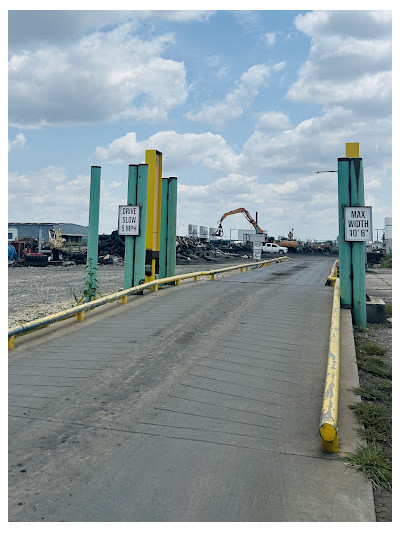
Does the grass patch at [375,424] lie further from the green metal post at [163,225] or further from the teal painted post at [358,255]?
Result: the green metal post at [163,225]

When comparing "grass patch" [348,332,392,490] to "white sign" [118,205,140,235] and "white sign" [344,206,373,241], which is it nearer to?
"white sign" [344,206,373,241]

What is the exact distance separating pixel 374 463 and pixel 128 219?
8.68 metres

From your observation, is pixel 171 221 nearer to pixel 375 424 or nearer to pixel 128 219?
pixel 128 219

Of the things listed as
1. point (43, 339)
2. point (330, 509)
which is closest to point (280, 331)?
point (43, 339)

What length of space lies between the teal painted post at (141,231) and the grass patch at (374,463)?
26.9 ft

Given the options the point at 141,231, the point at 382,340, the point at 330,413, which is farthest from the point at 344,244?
the point at 330,413

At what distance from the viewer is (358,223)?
30.7ft

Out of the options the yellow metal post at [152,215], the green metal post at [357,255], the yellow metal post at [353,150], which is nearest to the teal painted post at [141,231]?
the yellow metal post at [152,215]

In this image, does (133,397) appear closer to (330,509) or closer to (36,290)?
(330,509)

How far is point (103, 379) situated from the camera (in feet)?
16.8

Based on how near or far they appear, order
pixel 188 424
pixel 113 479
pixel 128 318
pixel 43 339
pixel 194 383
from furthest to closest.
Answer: pixel 128 318 < pixel 43 339 < pixel 194 383 < pixel 188 424 < pixel 113 479

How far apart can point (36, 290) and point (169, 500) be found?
15.7 m

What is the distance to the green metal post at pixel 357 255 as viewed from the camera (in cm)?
941

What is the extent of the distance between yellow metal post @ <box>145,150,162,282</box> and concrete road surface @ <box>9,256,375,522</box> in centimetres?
456
